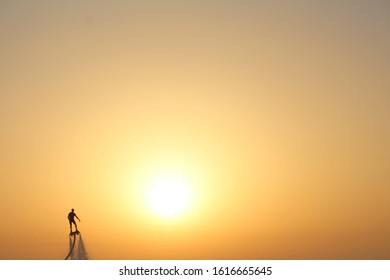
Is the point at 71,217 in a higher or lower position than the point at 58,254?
higher
